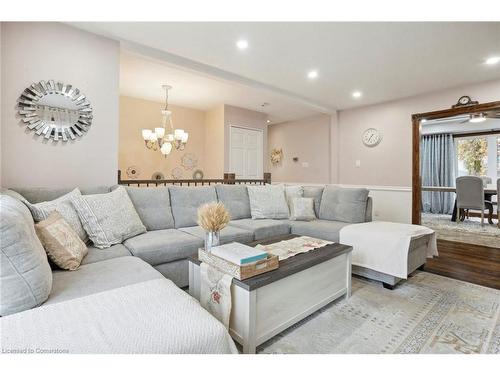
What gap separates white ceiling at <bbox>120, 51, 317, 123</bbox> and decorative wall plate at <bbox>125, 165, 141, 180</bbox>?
131 cm

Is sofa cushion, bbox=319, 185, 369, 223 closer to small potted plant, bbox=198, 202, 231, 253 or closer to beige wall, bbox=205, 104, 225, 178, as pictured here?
small potted plant, bbox=198, 202, 231, 253

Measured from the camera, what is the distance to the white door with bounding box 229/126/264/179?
545 centimetres

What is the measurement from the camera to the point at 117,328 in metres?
0.87

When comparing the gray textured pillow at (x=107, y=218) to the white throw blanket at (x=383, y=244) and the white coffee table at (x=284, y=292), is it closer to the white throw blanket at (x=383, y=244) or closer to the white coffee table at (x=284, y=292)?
the white coffee table at (x=284, y=292)

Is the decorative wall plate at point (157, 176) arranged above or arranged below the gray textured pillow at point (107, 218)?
above

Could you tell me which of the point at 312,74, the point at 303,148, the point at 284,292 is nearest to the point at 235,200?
the point at 284,292

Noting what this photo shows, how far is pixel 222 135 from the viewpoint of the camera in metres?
5.30

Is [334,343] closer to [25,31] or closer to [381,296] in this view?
[381,296]

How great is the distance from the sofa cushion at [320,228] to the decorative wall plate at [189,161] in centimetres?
308

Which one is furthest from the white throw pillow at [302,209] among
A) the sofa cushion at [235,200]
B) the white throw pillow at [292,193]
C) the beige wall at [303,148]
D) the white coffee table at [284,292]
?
the beige wall at [303,148]

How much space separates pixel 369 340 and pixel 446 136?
768 centimetres

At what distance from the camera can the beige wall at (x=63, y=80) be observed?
227 centimetres
